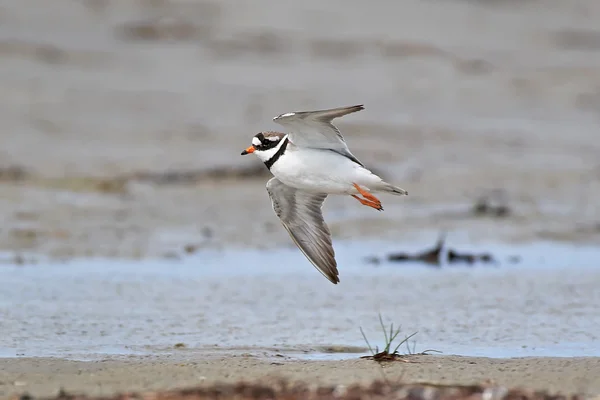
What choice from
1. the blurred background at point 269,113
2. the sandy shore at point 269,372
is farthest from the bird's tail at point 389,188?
the blurred background at point 269,113

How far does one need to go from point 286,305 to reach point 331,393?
3013 millimetres

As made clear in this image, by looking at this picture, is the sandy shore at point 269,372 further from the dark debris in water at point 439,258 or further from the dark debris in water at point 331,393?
the dark debris in water at point 439,258

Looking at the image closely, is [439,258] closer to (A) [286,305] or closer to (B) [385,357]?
(A) [286,305]

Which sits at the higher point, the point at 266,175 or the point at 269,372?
the point at 266,175

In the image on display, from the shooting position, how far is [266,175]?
13461 mm

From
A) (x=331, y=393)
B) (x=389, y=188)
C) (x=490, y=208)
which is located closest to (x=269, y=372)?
(x=331, y=393)

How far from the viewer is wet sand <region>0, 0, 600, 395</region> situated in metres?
7.08

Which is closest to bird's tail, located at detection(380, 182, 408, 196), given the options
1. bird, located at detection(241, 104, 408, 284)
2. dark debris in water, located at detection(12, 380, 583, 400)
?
bird, located at detection(241, 104, 408, 284)

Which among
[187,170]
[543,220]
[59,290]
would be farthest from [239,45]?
[59,290]

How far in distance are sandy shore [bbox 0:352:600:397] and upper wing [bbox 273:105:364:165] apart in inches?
61.3

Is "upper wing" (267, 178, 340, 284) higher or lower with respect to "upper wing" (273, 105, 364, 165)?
lower

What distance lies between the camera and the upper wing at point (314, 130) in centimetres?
704

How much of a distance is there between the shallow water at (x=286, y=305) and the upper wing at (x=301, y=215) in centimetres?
52

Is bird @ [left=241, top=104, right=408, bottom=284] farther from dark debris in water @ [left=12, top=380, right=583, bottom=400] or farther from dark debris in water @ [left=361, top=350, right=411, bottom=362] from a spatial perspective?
dark debris in water @ [left=12, top=380, right=583, bottom=400]
